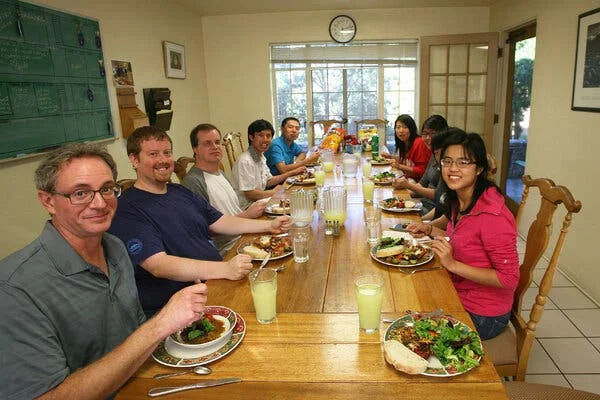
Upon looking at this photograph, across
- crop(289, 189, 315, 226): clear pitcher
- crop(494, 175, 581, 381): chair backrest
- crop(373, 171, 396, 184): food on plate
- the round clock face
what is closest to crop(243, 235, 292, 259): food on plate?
crop(289, 189, 315, 226): clear pitcher

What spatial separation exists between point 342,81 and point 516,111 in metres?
2.35


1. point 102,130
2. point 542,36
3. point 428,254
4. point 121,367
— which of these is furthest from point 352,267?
point 542,36

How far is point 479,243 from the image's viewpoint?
1543mm

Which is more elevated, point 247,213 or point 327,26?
point 327,26

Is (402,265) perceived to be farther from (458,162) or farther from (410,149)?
(410,149)

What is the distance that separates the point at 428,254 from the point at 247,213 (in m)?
1.06

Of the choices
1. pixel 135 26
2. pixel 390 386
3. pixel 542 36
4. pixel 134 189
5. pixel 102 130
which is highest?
pixel 135 26

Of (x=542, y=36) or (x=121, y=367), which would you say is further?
(x=542, y=36)

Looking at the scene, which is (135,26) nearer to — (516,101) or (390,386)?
(390,386)

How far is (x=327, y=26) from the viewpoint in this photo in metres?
5.41

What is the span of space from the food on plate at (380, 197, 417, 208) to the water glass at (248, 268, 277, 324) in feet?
4.17

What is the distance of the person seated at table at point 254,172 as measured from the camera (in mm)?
3195

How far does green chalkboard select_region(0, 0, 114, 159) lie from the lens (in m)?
2.36

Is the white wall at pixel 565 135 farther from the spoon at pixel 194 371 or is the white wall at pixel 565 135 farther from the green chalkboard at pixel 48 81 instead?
the green chalkboard at pixel 48 81
